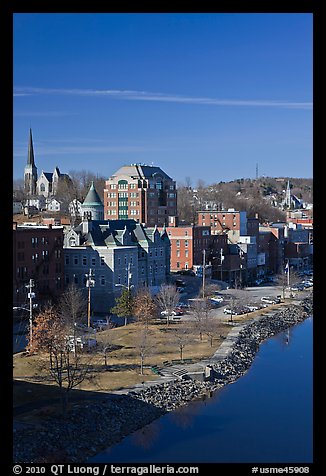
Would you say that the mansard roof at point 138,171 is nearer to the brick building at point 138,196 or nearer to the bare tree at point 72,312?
the brick building at point 138,196

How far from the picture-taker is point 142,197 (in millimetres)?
29438

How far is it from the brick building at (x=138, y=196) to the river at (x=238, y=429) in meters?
17.8

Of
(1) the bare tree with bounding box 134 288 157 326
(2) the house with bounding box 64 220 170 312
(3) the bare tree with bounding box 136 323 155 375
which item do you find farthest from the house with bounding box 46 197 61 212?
→ (3) the bare tree with bounding box 136 323 155 375

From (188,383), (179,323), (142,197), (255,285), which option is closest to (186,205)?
(142,197)

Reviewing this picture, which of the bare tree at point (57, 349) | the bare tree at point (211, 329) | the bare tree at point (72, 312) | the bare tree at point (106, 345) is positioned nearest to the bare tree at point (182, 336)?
the bare tree at point (211, 329)

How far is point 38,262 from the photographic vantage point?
15.8 m

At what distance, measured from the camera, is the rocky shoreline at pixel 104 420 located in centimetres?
756

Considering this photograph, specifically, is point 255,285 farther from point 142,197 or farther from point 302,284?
point 142,197

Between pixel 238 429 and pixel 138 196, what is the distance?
21.1 metres

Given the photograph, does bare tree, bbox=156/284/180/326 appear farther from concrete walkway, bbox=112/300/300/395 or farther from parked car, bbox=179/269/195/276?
parked car, bbox=179/269/195/276

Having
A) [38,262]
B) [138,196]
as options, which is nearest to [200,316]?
[38,262]
